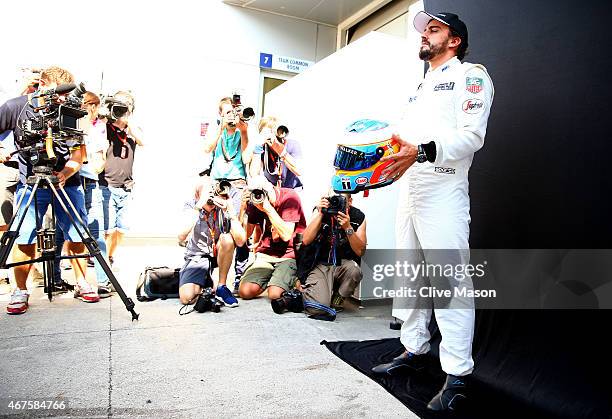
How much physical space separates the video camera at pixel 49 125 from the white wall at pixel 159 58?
12.6ft

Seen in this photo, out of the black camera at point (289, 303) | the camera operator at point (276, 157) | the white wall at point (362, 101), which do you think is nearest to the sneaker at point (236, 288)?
the black camera at point (289, 303)

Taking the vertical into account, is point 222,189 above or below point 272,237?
above

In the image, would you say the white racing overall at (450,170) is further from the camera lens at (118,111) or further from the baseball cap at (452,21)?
the camera lens at (118,111)

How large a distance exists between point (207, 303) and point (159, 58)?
471 cm

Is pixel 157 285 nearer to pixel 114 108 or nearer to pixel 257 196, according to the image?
Result: pixel 257 196

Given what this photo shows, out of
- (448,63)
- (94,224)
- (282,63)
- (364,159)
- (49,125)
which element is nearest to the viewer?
(364,159)

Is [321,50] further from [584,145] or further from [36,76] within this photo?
[584,145]

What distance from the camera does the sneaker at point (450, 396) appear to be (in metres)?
1.91

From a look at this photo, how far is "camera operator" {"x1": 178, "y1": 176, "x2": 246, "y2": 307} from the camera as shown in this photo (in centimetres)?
342

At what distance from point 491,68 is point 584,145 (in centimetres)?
69

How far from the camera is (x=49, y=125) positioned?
2.77 m

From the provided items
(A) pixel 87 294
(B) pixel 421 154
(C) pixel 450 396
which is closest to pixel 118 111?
(A) pixel 87 294
